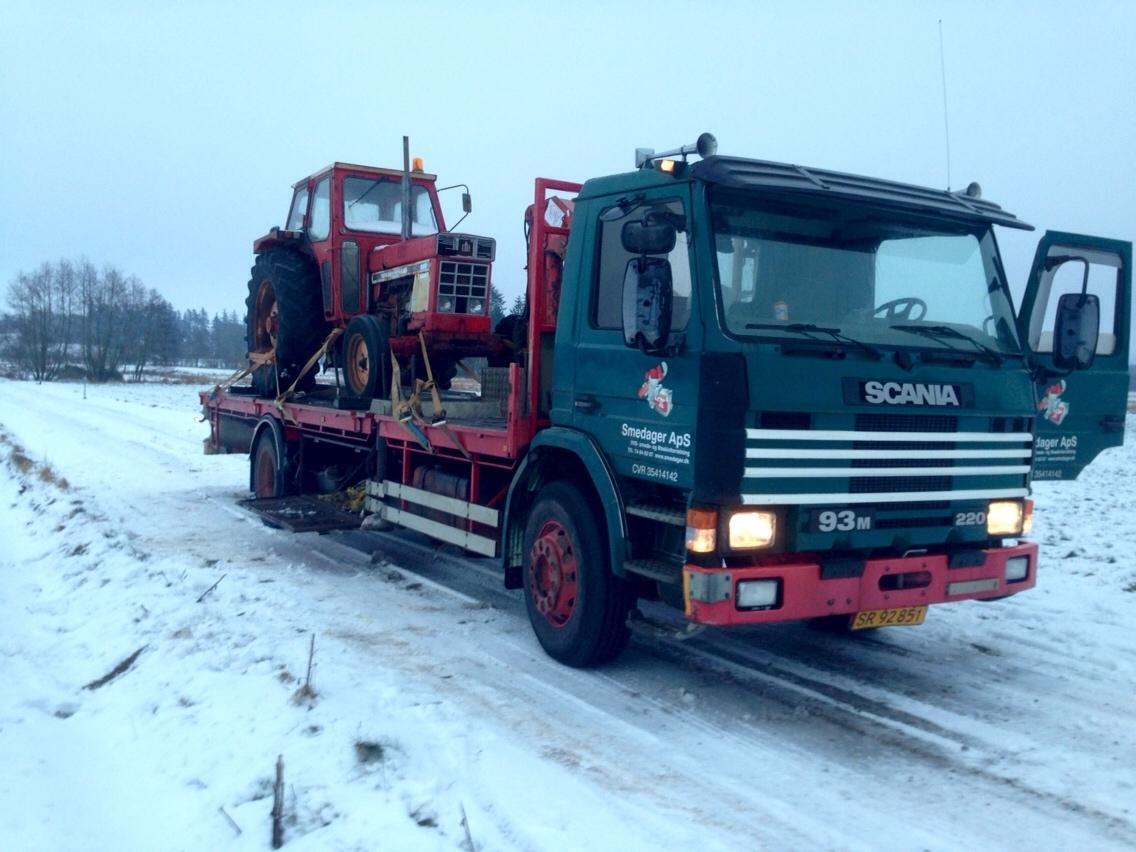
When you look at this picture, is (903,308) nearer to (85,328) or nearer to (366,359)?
(366,359)

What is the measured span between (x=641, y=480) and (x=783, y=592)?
3.20 ft

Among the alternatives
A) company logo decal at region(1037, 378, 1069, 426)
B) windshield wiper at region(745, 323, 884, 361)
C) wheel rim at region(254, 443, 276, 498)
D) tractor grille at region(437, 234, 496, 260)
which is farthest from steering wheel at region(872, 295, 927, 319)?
wheel rim at region(254, 443, 276, 498)

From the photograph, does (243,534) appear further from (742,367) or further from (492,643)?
(742,367)

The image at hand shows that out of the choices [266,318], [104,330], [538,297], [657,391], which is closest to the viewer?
[657,391]

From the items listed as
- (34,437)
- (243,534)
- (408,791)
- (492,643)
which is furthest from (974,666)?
(34,437)

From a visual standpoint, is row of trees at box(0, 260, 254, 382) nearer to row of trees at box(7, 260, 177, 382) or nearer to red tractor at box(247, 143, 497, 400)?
row of trees at box(7, 260, 177, 382)

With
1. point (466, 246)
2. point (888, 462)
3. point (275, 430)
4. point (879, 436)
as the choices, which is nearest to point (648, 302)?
point (879, 436)

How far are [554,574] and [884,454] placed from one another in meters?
2.05

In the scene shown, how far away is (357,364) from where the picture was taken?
32.9 ft

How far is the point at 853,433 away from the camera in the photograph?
5.02m

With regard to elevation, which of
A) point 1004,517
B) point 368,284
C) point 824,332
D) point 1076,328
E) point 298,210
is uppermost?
point 298,210

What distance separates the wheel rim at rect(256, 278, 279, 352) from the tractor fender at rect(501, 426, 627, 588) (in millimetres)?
6155

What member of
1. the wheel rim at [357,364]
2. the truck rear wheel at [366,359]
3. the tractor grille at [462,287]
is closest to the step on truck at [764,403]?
the tractor grille at [462,287]

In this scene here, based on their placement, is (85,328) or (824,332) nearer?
(824,332)
